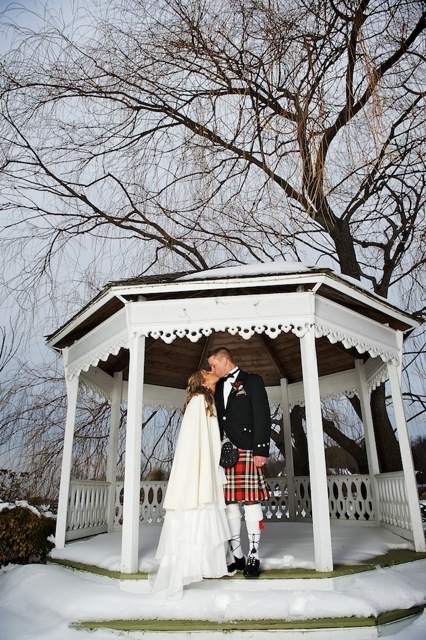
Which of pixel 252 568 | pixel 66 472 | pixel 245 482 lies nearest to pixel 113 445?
pixel 66 472

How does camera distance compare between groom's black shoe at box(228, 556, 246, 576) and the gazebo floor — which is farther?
groom's black shoe at box(228, 556, 246, 576)

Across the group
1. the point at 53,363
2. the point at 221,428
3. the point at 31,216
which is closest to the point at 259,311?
the point at 221,428

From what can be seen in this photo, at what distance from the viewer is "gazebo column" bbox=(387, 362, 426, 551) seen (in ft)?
16.9

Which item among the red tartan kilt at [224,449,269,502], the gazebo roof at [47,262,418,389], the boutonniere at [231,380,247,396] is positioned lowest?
the red tartan kilt at [224,449,269,502]

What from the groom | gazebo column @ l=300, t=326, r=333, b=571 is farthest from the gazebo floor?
the groom

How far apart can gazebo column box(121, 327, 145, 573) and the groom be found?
2.73ft

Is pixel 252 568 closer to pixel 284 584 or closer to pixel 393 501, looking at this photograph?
pixel 284 584

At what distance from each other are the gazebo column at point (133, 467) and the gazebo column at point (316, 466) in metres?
1.60

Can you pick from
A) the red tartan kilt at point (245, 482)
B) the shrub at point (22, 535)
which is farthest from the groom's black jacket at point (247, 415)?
the shrub at point (22, 535)

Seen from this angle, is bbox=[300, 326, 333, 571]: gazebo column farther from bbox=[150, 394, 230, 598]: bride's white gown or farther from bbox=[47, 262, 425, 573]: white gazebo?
bbox=[150, 394, 230, 598]: bride's white gown

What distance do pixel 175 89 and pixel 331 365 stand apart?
462 centimetres

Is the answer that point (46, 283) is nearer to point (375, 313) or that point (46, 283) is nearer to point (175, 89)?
point (175, 89)

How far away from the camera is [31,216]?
24.0ft

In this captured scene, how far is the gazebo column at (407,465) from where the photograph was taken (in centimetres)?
516
